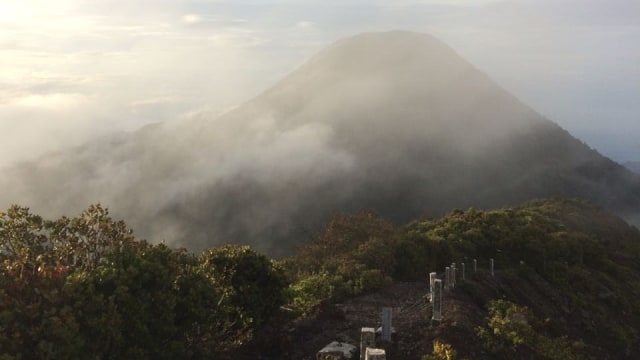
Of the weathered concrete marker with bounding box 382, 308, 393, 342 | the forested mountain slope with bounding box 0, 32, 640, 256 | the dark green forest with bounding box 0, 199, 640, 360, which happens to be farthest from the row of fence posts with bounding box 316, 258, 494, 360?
the forested mountain slope with bounding box 0, 32, 640, 256

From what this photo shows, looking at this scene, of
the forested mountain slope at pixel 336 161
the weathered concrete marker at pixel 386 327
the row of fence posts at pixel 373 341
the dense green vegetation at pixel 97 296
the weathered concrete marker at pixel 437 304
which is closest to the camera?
the dense green vegetation at pixel 97 296

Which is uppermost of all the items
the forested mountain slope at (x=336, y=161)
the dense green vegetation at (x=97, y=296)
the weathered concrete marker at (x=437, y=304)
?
the dense green vegetation at (x=97, y=296)

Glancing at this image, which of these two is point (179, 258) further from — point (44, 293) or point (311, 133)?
point (311, 133)

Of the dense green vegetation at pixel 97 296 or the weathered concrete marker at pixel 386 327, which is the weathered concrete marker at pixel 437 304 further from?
the dense green vegetation at pixel 97 296

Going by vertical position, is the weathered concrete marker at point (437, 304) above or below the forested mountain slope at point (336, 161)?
above

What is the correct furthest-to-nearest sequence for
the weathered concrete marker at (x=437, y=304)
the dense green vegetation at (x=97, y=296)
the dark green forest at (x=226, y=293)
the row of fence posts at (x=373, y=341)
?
the weathered concrete marker at (x=437, y=304) < the row of fence posts at (x=373, y=341) < the dark green forest at (x=226, y=293) < the dense green vegetation at (x=97, y=296)

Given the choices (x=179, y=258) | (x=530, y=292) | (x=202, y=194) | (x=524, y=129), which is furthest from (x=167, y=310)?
(x=524, y=129)

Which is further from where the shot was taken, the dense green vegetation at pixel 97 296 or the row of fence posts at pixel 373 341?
the row of fence posts at pixel 373 341

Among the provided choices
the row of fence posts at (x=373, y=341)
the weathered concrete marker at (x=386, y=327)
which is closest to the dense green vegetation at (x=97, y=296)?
the row of fence posts at (x=373, y=341)
